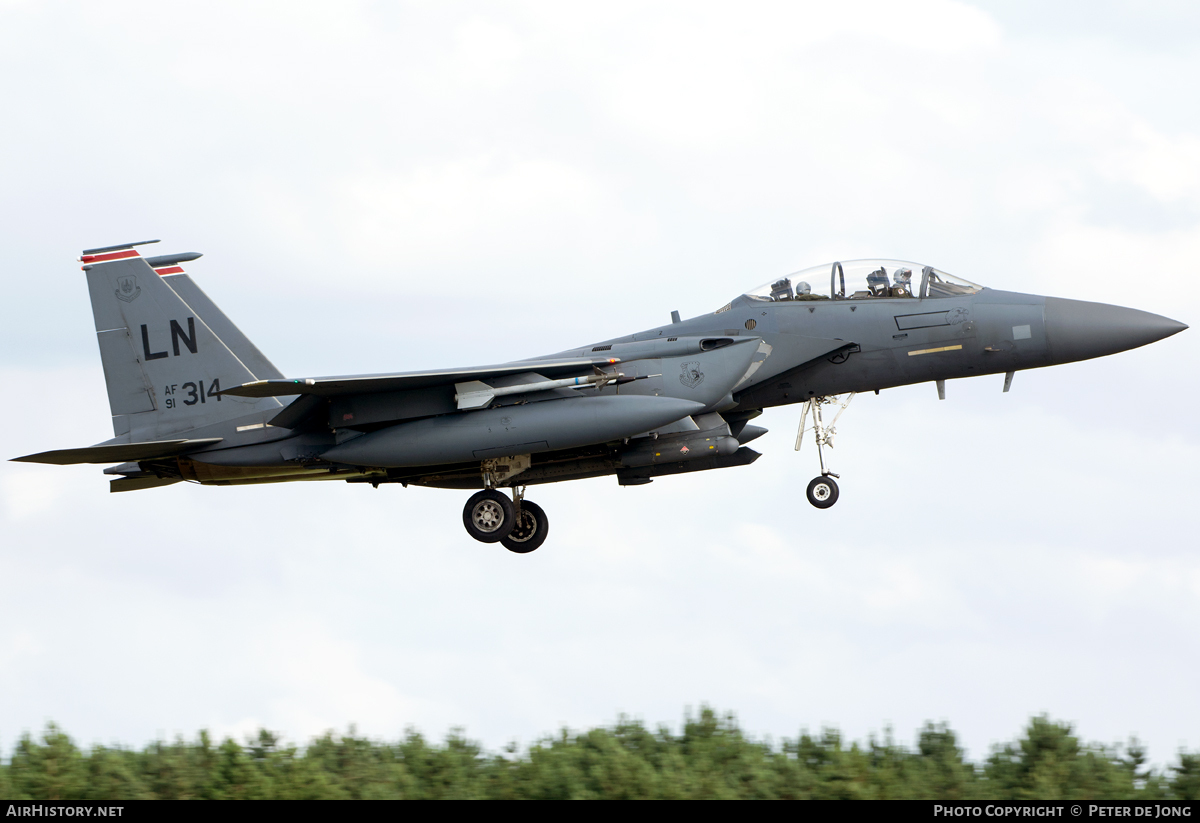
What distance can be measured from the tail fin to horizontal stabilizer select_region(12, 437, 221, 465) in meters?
0.30

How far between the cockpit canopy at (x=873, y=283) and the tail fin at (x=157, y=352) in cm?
683

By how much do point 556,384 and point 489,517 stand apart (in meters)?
2.10

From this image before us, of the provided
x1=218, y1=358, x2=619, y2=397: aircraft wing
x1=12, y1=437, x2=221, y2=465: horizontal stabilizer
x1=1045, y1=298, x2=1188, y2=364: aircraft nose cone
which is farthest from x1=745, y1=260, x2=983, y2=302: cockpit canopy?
x1=12, y1=437, x2=221, y2=465: horizontal stabilizer

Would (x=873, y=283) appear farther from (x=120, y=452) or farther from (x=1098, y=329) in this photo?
(x=120, y=452)

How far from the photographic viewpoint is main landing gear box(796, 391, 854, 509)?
15680 millimetres

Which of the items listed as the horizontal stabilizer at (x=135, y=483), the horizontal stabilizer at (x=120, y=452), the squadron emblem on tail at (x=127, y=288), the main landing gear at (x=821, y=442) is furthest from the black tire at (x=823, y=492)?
the squadron emblem on tail at (x=127, y=288)

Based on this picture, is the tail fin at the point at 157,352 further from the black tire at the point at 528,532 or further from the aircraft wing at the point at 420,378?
the black tire at the point at 528,532

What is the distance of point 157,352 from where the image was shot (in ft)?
53.9

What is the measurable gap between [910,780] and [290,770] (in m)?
5.97

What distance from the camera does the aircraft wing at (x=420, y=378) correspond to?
14.5 meters

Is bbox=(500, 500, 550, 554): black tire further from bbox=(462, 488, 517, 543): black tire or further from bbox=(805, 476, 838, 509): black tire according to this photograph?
bbox=(805, 476, 838, 509): black tire
